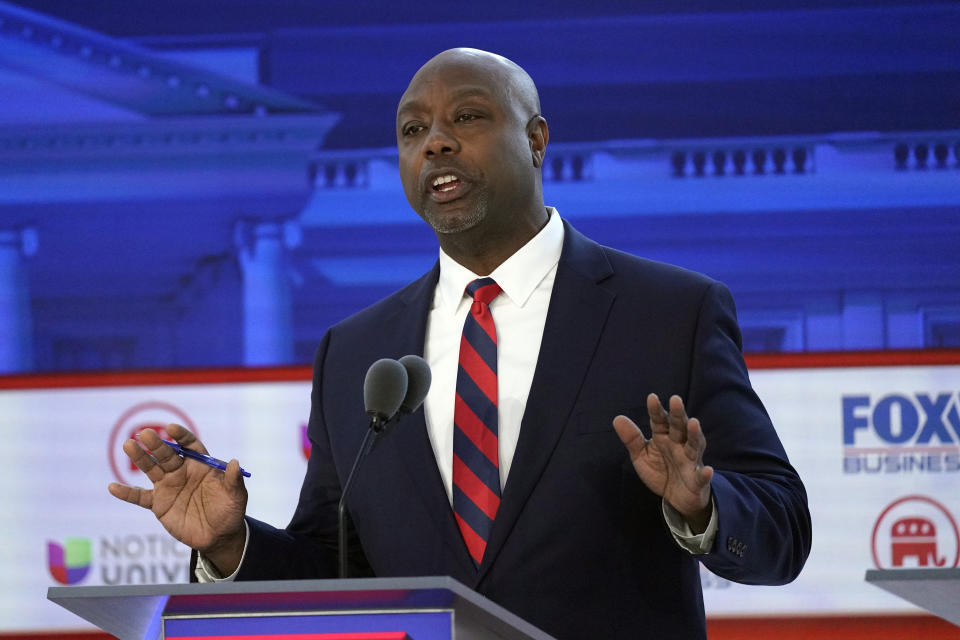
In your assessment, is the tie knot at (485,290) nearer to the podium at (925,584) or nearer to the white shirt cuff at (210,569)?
the white shirt cuff at (210,569)

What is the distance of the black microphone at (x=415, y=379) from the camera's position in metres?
1.88

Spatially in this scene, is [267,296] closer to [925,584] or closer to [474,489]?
[474,489]

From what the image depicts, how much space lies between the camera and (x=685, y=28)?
3.90 m

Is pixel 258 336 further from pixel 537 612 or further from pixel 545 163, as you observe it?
pixel 537 612

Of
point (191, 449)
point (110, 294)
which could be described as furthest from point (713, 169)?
point (191, 449)

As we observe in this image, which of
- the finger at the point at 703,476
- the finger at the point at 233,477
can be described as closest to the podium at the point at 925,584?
the finger at the point at 703,476

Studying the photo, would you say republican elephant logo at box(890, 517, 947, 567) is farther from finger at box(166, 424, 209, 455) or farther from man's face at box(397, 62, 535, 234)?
finger at box(166, 424, 209, 455)

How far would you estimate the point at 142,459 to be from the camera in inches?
73.9

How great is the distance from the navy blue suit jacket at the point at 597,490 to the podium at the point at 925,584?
310 mm

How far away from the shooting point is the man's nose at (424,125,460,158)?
2.29 metres

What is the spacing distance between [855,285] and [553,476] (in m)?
1.99

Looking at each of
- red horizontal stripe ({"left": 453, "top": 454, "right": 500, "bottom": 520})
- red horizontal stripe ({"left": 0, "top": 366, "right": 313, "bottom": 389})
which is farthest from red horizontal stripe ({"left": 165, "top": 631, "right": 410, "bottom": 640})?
red horizontal stripe ({"left": 0, "top": 366, "right": 313, "bottom": 389})

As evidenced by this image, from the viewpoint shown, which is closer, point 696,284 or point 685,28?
point 696,284

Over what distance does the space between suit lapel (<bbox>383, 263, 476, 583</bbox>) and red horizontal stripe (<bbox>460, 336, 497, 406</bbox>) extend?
10cm
